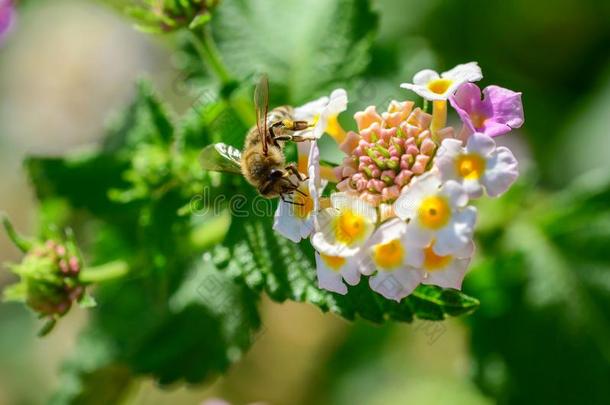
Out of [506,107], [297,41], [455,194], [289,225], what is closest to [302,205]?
[289,225]

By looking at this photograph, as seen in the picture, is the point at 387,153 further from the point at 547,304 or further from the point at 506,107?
the point at 547,304

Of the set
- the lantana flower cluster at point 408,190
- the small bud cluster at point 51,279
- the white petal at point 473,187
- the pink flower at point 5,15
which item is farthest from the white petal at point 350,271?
the pink flower at point 5,15

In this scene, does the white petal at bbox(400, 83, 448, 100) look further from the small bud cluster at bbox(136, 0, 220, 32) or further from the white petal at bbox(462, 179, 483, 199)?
the small bud cluster at bbox(136, 0, 220, 32)

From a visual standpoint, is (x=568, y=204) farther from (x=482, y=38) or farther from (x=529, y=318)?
(x=482, y=38)

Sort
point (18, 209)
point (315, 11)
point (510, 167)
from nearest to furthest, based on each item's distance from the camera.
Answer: point (510, 167) → point (315, 11) → point (18, 209)

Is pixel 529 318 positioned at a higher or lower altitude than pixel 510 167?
lower

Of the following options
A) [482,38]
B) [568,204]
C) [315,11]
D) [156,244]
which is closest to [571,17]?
[482,38]

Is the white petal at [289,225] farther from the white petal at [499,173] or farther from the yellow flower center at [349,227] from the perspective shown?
the white petal at [499,173]
